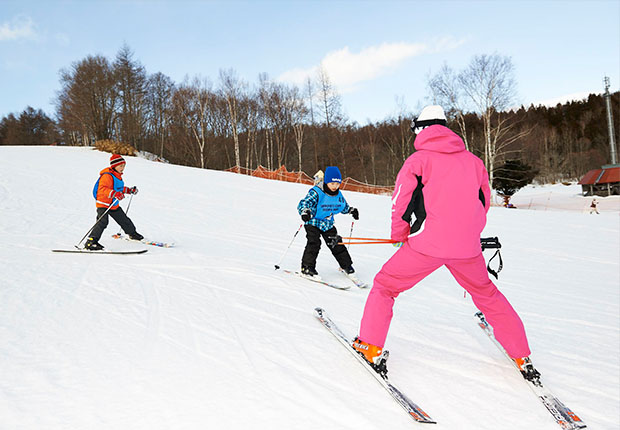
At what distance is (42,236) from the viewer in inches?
267

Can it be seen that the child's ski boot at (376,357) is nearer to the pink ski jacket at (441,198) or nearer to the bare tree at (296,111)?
the pink ski jacket at (441,198)

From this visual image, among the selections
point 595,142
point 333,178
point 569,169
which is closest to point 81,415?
point 333,178

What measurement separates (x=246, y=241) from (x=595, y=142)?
218ft

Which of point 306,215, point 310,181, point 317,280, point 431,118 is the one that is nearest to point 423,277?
point 431,118

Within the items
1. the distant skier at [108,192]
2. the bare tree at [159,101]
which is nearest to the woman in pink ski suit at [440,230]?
the distant skier at [108,192]

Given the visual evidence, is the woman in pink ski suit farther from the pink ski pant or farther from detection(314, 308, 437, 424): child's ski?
detection(314, 308, 437, 424): child's ski

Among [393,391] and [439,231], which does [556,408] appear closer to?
[393,391]

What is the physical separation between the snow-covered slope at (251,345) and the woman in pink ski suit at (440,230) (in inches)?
17.1

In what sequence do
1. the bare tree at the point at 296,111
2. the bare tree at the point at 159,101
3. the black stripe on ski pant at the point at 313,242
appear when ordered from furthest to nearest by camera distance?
the bare tree at the point at 159,101 → the bare tree at the point at 296,111 → the black stripe on ski pant at the point at 313,242

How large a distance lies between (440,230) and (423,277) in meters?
0.33

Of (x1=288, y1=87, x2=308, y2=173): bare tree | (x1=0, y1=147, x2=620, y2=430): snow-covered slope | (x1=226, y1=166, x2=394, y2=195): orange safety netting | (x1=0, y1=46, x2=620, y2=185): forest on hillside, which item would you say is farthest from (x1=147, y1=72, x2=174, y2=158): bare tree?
(x1=0, y1=147, x2=620, y2=430): snow-covered slope

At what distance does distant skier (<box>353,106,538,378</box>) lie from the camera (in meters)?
2.24

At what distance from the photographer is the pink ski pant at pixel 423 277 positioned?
2307mm

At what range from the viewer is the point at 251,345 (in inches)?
112
